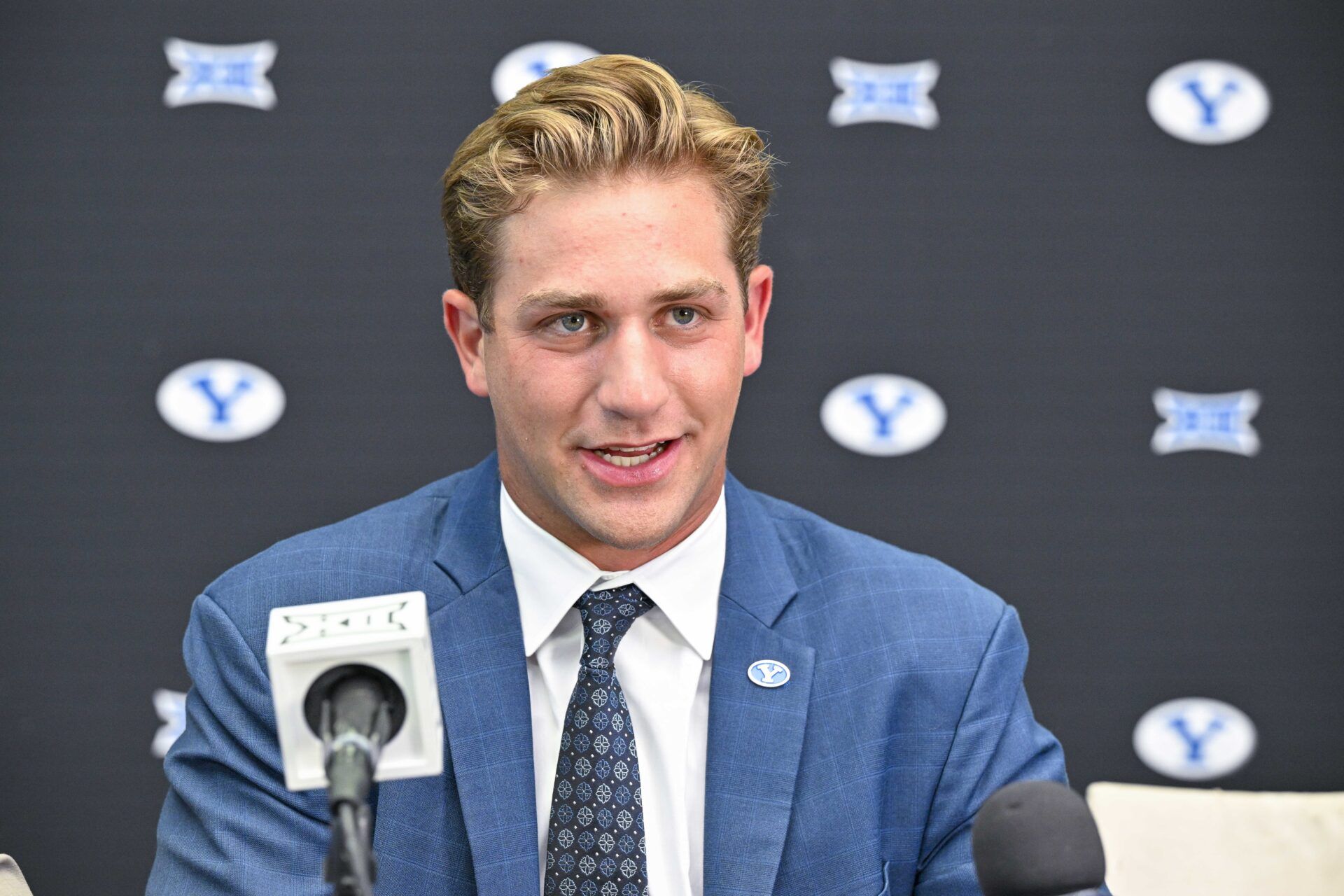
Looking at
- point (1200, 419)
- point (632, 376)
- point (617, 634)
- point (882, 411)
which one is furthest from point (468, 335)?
point (1200, 419)

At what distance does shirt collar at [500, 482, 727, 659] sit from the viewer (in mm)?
1880

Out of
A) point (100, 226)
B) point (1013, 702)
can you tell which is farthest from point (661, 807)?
point (100, 226)

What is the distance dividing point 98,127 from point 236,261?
372 mm

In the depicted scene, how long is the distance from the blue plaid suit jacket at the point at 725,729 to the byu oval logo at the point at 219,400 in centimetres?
76

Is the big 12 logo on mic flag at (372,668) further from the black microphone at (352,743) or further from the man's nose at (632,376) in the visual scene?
the man's nose at (632,376)

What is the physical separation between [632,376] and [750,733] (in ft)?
1.66

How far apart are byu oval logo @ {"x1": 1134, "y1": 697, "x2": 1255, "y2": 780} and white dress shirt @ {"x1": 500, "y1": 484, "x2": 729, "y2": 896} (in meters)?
1.28

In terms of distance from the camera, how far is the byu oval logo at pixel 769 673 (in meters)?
1.87

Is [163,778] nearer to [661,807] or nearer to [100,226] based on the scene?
[100,226]

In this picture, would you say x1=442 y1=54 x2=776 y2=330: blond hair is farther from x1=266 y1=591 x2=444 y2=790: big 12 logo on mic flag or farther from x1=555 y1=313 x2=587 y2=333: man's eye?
x1=266 y1=591 x2=444 y2=790: big 12 logo on mic flag

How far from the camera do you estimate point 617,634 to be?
6.07ft

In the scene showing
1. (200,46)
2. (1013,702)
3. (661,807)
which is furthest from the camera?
(200,46)

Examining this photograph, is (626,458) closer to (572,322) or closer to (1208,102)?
(572,322)

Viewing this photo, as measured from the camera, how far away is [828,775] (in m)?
1.84
